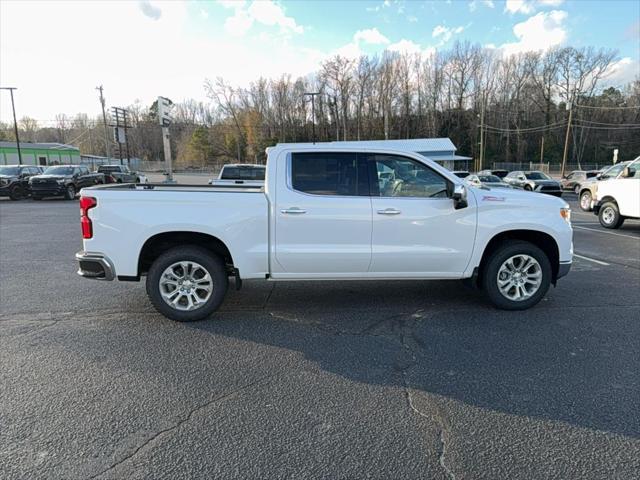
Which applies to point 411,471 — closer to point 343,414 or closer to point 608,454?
point 343,414

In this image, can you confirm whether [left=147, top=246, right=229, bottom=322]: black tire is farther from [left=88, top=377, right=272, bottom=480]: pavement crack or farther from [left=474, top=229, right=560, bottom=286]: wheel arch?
[left=474, top=229, right=560, bottom=286]: wheel arch

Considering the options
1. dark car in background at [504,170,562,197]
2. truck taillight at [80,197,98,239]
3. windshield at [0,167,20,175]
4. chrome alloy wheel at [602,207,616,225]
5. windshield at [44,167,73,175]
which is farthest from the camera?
dark car in background at [504,170,562,197]

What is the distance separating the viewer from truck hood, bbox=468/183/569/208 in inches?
184

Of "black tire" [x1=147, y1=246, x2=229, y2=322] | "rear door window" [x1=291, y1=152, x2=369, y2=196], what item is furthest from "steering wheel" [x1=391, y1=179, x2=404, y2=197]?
"black tire" [x1=147, y1=246, x2=229, y2=322]

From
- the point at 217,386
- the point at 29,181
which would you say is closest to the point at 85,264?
the point at 217,386

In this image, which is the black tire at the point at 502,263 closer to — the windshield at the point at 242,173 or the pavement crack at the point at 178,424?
the pavement crack at the point at 178,424

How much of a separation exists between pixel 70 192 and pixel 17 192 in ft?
8.66

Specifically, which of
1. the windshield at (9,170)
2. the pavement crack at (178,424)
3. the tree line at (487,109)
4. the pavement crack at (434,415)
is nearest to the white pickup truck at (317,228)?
the pavement crack at (434,415)

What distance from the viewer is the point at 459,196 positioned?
447 centimetres

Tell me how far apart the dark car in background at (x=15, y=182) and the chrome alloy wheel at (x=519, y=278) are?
82.4 feet

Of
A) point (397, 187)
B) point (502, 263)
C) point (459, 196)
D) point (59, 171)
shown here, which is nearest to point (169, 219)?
point (397, 187)

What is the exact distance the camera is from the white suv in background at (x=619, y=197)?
1042cm

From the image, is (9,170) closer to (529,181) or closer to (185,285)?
(185,285)

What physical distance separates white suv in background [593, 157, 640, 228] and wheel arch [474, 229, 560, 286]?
756 centimetres
